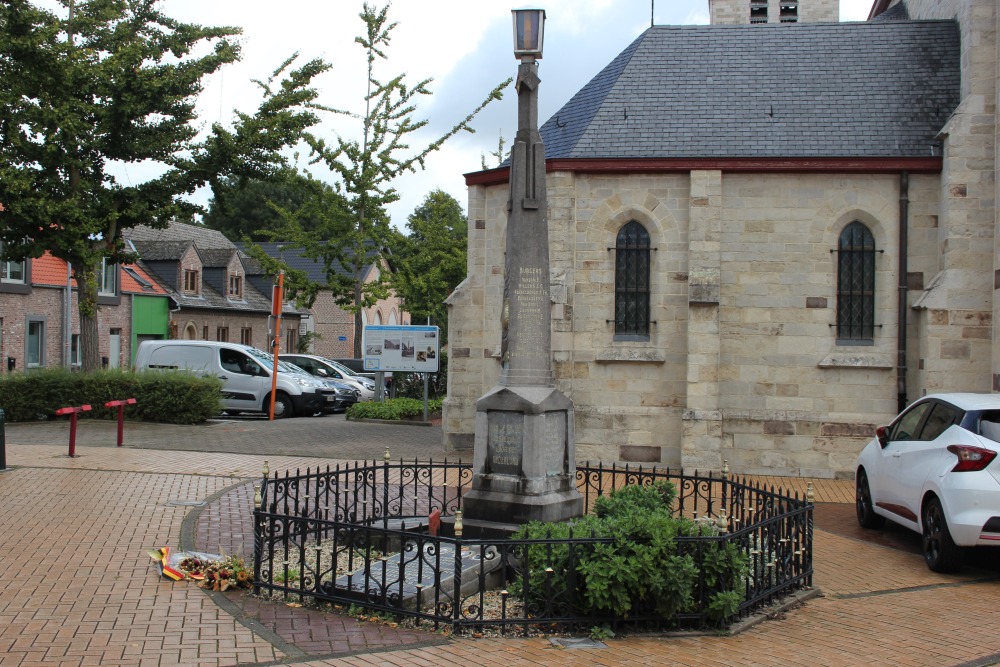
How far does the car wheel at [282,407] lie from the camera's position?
23.6 meters

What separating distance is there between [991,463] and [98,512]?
29.0 feet

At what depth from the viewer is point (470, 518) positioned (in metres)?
8.46

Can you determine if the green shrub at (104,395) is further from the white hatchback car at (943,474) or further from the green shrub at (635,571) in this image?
the green shrub at (635,571)

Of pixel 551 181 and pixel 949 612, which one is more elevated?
pixel 551 181

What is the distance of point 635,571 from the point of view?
6336 mm

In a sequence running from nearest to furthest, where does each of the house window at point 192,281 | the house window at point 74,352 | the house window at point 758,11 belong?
the house window at point 758,11 → the house window at point 74,352 → the house window at point 192,281

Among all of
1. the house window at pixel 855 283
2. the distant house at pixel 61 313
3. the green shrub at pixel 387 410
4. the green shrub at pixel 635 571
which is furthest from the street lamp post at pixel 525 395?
the distant house at pixel 61 313

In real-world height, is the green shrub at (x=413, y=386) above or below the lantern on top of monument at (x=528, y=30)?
below

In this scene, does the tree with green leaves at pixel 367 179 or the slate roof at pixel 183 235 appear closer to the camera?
the tree with green leaves at pixel 367 179

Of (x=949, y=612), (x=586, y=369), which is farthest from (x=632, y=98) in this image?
(x=949, y=612)

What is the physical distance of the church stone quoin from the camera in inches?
583

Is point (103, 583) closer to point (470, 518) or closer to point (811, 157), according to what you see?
point (470, 518)

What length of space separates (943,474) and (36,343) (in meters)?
30.1

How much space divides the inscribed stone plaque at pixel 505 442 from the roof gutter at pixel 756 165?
779 centimetres
